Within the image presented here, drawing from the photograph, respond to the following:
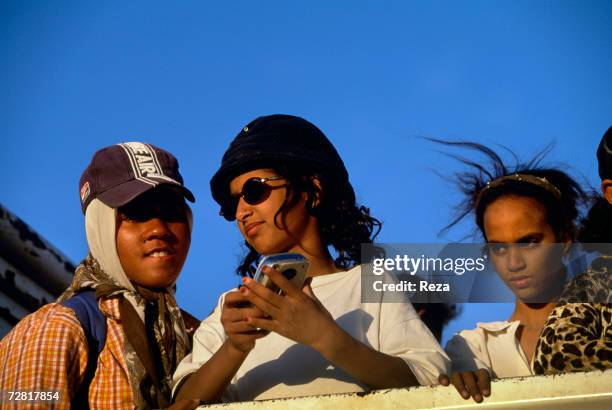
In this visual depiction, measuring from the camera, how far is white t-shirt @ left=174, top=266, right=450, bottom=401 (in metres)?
3.21

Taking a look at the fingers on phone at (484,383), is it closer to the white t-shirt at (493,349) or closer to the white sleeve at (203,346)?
the white t-shirt at (493,349)

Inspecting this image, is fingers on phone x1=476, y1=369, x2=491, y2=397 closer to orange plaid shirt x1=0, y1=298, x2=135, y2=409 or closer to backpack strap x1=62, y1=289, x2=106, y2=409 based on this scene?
orange plaid shirt x1=0, y1=298, x2=135, y2=409

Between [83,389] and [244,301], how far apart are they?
1.00 metres

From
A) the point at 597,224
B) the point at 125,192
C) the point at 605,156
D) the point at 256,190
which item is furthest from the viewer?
the point at 597,224

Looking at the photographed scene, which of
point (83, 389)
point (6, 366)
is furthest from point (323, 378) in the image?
point (6, 366)

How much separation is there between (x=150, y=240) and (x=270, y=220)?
70cm

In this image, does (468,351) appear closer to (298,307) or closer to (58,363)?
(298,307)

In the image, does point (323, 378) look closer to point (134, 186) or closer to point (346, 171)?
point (346, 171)

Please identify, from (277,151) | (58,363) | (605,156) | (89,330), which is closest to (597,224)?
(605,156)

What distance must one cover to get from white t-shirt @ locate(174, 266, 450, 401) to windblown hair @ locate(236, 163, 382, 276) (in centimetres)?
38

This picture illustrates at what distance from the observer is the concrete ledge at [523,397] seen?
107 inches

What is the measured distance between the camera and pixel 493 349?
3789 millimetres

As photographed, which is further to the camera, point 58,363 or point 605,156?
point 605,156

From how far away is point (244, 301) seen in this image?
116 inches
